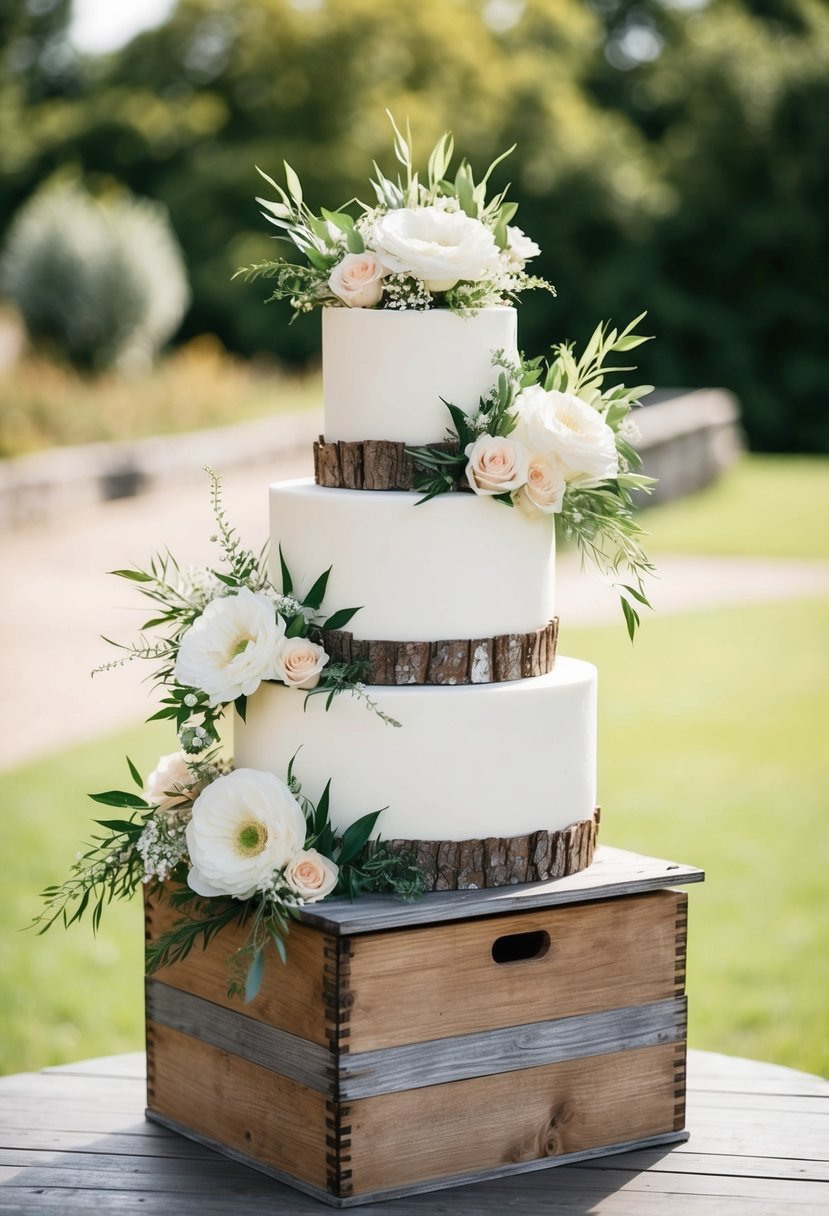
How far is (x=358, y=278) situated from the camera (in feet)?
9.58

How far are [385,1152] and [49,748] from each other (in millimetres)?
5354

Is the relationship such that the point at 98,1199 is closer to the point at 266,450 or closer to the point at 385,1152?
the point at 385,1152

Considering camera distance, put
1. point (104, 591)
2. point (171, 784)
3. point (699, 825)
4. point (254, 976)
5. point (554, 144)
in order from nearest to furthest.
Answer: point (254, 976)
point (171, 784)
point (699, 825)
point (104, 591)
point (554, 144)

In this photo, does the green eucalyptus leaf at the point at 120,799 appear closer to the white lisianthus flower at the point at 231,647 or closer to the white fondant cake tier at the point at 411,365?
the white lisianthus flower at the point at 231,647

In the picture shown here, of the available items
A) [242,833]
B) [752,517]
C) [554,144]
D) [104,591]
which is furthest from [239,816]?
[554,144]

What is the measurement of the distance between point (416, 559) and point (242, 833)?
0.59 meters

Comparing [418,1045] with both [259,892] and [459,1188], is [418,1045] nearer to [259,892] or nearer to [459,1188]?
[459,1188]

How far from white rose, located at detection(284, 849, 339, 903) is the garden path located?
513 cm

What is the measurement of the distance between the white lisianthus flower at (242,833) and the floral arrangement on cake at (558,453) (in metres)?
0.62

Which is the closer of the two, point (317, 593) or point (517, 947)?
point (317, 593)

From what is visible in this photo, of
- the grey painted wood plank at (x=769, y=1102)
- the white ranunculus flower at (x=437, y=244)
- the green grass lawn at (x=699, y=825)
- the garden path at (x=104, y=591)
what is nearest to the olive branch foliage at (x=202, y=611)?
the white ranunculus flower at (x=437, y=244)

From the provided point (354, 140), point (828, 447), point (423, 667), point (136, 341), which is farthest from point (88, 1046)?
point (354, 140)

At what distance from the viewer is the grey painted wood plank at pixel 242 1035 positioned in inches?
109

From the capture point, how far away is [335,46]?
1061 inches
